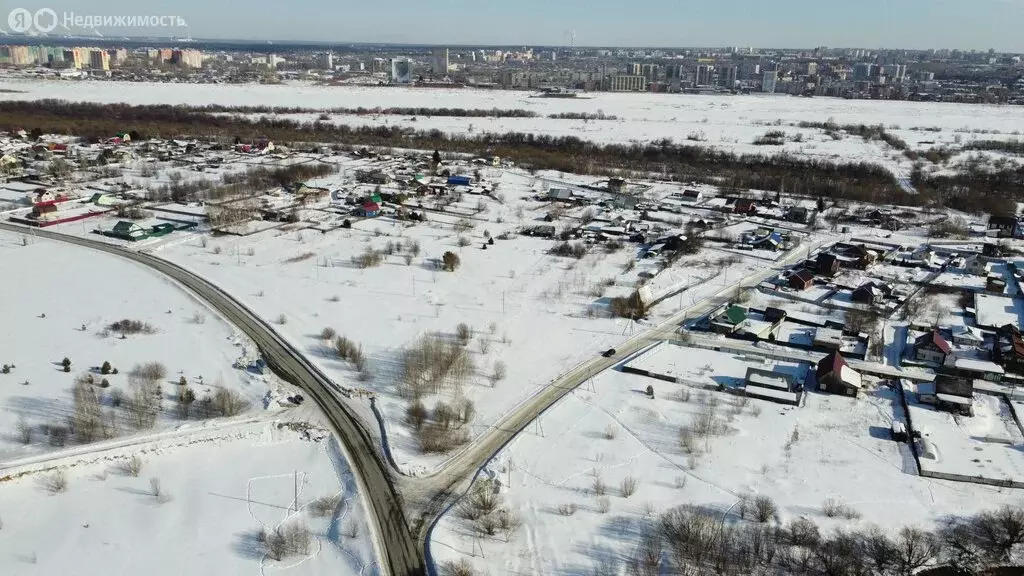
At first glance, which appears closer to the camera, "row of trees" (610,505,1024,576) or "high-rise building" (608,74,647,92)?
"row of trees" (610,505,1024,576)

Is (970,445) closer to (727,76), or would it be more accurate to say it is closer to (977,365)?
(977,365)

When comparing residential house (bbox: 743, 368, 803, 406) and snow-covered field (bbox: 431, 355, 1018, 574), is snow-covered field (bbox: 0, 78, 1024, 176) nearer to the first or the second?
residential house (bbox: 743, 368, 803, 406)

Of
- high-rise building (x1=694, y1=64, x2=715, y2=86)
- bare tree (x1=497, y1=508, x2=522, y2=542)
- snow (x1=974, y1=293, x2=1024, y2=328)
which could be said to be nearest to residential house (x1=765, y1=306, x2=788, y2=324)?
snow (x1=974, y1=293, x2=1024, y2=328)

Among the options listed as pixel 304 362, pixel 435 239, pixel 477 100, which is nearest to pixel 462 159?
pixel 435 239

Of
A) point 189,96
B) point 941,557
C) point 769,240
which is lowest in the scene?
point 941,557

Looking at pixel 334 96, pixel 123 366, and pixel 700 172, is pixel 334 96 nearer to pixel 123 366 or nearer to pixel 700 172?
pixel 700 172

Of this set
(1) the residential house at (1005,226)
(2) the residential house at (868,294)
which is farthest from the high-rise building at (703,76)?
(2) the residential house at (868,294)
